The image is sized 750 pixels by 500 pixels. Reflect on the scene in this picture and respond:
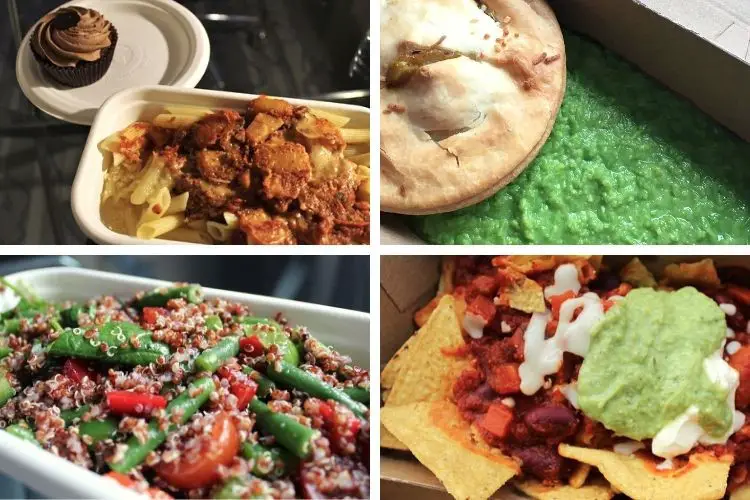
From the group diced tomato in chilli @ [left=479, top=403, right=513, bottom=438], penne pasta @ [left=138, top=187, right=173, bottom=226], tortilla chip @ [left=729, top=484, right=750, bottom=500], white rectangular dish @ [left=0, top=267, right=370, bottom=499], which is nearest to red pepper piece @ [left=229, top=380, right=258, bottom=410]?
white rectangular dish @ [left=0, top=267, right=370, bottom=499]

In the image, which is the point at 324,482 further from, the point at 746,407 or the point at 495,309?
the point at 746,407

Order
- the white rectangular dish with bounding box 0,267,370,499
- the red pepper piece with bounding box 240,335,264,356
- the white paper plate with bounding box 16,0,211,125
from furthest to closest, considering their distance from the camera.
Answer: the white paper plate with bounding box 16,0,211,125 < the red pepper piece with bounding box 240,335,264,356 < the white rectangular dish with bounding box 0,267,370,499

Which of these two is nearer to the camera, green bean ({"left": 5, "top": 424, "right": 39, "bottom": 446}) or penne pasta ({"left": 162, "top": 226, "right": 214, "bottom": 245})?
green bean ({"left": 5, "top": 424, "right": 39, "bottom": 446})

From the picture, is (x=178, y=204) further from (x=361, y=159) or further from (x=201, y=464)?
(x=201, y=464)

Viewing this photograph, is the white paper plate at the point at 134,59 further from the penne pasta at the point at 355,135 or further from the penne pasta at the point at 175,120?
the penne pasta at the point at 355,135

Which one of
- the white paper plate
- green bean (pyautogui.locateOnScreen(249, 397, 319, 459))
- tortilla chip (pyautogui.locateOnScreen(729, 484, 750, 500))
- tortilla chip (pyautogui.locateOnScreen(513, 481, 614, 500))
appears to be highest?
the white paper plate

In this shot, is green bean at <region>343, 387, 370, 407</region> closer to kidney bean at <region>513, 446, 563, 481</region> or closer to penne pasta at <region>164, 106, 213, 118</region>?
kidney bean at <region>513, 446, 563, 481</region>

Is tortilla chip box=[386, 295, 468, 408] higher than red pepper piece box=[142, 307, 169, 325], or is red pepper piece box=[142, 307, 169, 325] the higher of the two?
red pepper piece box=[142, 307, 169, 325]

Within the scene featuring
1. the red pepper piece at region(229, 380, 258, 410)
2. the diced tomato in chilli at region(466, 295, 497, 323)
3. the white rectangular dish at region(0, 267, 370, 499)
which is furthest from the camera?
the diced tomato in chilli at region(466, 295, 497, 323)
